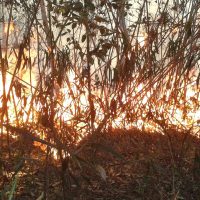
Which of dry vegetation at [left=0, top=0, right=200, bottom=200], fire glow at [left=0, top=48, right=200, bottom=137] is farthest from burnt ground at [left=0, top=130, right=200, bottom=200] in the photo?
fire glow at [left=0, top=48, right=200, bottom=137]

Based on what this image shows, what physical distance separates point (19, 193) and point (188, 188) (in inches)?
42.7

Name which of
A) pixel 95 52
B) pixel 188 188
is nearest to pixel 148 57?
pixel 95 52

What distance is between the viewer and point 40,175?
265 cm

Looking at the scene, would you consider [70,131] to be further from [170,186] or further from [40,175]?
[170,186]

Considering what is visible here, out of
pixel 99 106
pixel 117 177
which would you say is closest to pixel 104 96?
pixel 99 106

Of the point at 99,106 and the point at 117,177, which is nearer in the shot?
the point at 117,177

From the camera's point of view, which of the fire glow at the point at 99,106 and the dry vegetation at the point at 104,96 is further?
the fire glow at the point at 99,106

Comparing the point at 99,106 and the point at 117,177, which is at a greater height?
the point at 99,106

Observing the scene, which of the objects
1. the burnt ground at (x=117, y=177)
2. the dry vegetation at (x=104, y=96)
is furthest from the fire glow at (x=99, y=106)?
the burnt ground at (x=117, y=177)

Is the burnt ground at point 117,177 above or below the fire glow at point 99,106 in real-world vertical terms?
below

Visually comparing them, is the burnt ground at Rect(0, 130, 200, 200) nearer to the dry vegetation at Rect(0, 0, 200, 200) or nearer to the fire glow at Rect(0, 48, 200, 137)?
the dry vegetation at Rect(0, 0, 200, 200)

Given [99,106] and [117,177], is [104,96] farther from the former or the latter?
[117,177]

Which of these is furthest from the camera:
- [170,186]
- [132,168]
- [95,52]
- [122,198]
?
[132,168]

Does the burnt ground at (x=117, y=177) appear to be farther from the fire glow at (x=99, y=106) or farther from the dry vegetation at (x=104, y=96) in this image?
the fire glow at (x=99, y=106)
